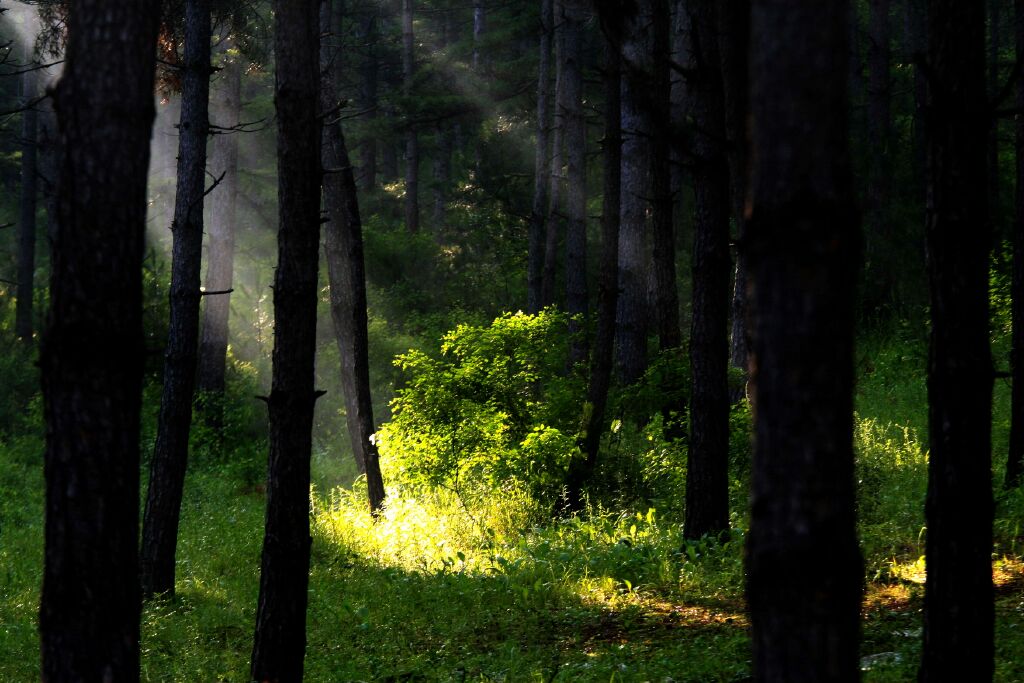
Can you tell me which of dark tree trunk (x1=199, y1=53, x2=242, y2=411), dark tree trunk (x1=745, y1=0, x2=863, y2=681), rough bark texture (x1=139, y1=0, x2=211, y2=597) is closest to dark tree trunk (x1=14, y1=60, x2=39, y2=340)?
dark tree trunk (x1=199, y1=53, x2=242, y2=411)

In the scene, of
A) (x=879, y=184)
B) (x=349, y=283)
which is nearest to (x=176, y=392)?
(x=349, y=283)

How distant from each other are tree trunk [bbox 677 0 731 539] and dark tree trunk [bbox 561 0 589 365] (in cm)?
884

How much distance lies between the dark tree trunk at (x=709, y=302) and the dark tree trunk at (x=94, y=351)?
567cm

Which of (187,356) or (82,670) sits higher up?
(187,356)

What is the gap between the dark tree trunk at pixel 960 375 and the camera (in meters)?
4.78

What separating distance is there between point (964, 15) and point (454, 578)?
22.6 ft

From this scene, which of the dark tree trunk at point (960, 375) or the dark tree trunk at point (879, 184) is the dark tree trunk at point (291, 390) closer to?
the dark tree trunk at point (960, 375)

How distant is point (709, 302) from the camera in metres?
9.27

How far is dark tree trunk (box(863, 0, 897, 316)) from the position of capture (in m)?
19.8

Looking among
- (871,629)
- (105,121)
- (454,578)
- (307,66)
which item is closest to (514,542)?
(454,578)

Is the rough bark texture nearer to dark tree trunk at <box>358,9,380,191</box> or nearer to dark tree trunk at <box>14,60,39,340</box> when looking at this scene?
dark tree trunk at <box>14,60,39,340</box>

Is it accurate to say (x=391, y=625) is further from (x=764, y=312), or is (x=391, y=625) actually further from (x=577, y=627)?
(x=764, y=312)

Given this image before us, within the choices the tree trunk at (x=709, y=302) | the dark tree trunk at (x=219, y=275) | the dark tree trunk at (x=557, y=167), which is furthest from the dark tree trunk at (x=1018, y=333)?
the dark tree trunk at (x=219, y=275)

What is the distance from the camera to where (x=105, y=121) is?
443cm
